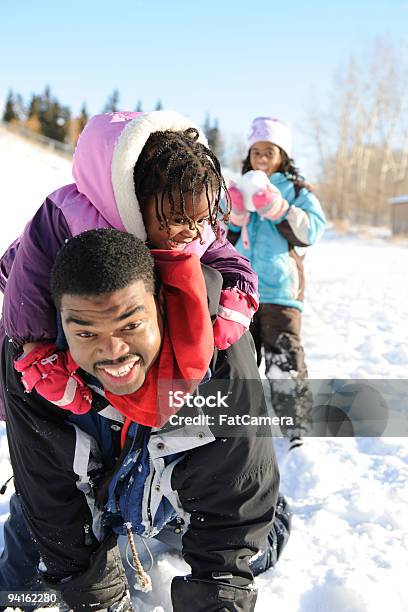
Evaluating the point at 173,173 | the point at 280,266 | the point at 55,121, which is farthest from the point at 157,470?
the point at 55,121

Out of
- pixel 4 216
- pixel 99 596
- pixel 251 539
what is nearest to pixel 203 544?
pixel 251 539

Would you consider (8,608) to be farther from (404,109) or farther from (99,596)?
(404,109)

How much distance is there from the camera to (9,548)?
188 cm

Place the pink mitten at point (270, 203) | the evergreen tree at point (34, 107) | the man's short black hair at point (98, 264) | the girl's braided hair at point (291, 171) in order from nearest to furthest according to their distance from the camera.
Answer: the man's short black hair at point (98, 264) → the pink mitten at point (270, 203) → the girl's braided hair at point (291, 171) → the evergreen tree at point (34, 107)

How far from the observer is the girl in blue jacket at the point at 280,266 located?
3027 millimetres

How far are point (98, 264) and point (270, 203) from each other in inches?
74.7

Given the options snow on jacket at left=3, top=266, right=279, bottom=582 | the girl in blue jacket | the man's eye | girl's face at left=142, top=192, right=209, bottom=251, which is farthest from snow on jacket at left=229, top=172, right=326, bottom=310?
the man's eye

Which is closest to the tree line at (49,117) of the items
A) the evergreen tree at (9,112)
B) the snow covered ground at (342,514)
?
the evergreen tree at (9,112)

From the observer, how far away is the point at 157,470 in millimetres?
1590

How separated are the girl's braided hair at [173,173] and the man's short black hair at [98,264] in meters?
0.18

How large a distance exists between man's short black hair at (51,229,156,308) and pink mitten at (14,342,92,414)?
0.68ft

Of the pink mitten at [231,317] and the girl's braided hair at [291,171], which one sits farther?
the girl's braided hair at [291,171]

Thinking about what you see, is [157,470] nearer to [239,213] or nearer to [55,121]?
[239,213]

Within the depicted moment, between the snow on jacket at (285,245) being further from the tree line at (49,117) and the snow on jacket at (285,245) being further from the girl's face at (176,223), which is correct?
the tree line at (49,117)
